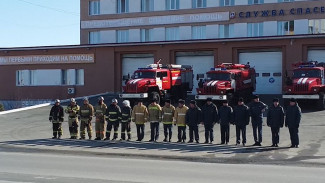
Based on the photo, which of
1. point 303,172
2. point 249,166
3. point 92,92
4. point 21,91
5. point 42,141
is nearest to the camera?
point 303,172

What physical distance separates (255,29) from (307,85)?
23.0m

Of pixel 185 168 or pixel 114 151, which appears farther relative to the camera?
pixel 114 151

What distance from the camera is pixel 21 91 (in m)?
49.1

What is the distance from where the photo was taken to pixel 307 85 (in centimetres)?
2878

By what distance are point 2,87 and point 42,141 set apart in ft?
107

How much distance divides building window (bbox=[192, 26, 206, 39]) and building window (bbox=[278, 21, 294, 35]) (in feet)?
26.5

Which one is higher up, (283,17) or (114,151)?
(283,17)

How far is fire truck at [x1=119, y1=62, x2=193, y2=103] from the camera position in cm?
3055

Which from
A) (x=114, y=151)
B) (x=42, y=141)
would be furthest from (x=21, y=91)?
(x=114, y=151)

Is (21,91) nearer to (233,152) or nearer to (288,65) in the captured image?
(288,65)

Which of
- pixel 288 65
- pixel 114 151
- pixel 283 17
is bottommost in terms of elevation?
pixel 114 151

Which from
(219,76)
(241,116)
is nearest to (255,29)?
(219,76)

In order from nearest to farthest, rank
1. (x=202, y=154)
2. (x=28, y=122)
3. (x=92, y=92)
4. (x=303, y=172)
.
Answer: (x=303, y=172) → (x=202, y=154) → (x=28, y=122) → (x=92, y=92)

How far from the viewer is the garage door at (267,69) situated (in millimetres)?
39875
